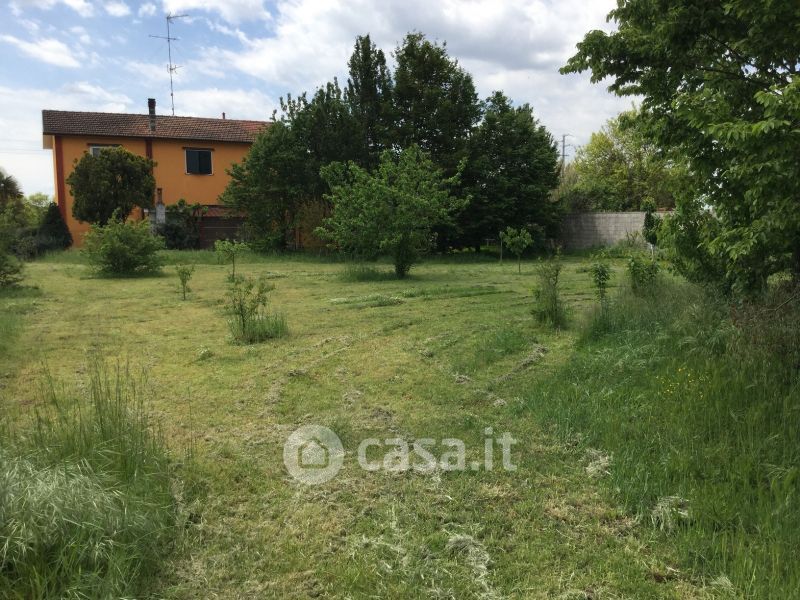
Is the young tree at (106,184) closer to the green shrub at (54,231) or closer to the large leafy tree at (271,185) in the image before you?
the green shrub at (54,231)

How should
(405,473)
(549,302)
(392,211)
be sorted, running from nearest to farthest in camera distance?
(405,473) < (549,302) < (392,211)

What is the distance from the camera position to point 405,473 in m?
3.36

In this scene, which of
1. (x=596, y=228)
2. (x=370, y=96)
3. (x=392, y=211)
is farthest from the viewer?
(x=596, y=228)

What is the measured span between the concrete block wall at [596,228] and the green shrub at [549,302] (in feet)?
54.8

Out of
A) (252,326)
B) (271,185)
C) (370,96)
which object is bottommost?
(252,326)

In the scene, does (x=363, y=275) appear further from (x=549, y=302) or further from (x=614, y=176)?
(x=614, y=176)

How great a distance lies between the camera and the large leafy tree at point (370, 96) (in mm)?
21109

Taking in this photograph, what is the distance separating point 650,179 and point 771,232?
30507 mm

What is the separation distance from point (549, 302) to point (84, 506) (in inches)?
222

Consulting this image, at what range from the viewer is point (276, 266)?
57.3 ft

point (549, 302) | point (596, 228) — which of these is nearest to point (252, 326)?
point (549, 302)

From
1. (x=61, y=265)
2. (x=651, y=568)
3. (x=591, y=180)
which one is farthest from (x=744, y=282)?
(x=591, y=180)

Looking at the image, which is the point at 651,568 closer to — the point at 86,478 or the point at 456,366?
the point at 86,478

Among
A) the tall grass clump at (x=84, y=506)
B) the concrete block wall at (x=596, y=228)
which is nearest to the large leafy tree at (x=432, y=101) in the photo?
the concrete block wall at (x=596, y=228)
